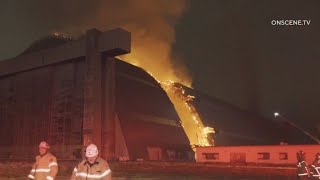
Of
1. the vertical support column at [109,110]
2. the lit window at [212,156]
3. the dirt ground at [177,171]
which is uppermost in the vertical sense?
the vertical support column at [109,110]

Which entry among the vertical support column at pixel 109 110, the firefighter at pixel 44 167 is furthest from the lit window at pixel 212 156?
the firefighter at pixel 44 167

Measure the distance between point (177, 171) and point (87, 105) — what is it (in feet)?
57.2

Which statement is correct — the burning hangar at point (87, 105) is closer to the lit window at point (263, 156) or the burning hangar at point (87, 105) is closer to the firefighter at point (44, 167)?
the lit window at point (263, 156)

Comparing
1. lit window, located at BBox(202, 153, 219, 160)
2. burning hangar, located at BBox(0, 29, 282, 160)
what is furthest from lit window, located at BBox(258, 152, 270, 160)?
burning hangar, located at BBox(0, 29, 282, 160)

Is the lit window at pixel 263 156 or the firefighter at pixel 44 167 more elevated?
the firefighter at pixel 44 167

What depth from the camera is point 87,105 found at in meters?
42.9

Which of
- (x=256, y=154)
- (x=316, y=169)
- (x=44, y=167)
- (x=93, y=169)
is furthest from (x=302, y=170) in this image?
(x=256, y=154)

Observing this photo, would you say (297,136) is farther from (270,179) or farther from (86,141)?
(270,179)

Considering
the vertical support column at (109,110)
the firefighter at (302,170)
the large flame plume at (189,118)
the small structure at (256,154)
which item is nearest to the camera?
the firefighter at (302,170)

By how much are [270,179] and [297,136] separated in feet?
230

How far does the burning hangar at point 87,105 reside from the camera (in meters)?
42.9

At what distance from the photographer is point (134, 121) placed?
46.3 meters

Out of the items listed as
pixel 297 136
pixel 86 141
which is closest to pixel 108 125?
pixel 86 141

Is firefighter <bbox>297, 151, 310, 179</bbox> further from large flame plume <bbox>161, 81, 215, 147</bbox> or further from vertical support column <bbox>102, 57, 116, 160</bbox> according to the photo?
large flame plume <bbox>161, 81, 215, 147</bbox>
